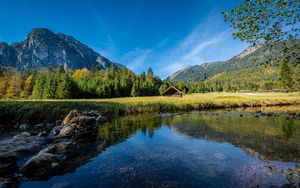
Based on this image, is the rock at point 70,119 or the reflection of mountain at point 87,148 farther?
the rock at point 70,119

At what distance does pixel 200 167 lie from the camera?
Answer: 32.2ft

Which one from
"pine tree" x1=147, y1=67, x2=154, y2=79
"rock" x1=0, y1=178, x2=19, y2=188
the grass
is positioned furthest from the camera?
"pine tree" x1=147, y1=67, x2=154, y2=79

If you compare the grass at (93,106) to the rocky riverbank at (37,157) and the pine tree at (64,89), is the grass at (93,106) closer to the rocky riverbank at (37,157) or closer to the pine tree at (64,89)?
the rocky riverbank at (37,157)

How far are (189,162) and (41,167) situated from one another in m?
8.03

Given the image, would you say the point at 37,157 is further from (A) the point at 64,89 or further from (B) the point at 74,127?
(A) the point at 64,89

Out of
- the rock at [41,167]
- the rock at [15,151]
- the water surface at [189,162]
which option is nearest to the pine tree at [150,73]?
the water surface at [189,162]

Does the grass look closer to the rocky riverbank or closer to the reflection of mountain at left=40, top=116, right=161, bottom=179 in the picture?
the rocky riverbank

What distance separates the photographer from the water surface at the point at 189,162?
816 centimetres

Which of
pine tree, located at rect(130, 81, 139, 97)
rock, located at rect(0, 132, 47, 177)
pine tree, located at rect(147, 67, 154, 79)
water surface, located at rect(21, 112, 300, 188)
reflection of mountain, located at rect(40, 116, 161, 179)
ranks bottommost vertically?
water surface, located at rect(21, 112, 300, 188)

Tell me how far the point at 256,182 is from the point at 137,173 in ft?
17.3

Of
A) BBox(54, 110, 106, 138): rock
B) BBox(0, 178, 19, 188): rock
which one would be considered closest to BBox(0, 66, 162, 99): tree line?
BBox(54, 110, 106, 138): rock

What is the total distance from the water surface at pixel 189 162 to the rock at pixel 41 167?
2.53 feet

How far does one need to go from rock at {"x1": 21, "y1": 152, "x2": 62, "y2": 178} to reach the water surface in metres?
0.77

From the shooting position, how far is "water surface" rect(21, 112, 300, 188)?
26.8 feet
